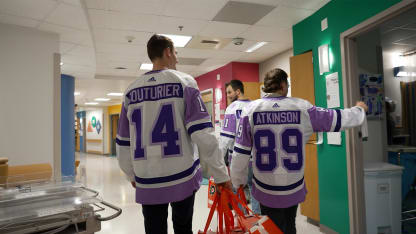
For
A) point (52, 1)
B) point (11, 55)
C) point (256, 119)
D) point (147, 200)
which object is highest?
point (52, 1)

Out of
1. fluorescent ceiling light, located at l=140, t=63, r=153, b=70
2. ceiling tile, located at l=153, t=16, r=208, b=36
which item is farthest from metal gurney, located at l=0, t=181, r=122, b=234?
fluorescent ceiling light, located at l=140, t=63, r=153, b=70

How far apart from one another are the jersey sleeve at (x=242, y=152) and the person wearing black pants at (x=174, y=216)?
1.60 feet

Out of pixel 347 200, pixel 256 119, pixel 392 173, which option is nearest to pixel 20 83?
pixel 256 119

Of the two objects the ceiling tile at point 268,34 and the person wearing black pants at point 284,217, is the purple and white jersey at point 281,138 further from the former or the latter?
the ceiling tile at point 268,34

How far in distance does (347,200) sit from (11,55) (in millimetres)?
4777

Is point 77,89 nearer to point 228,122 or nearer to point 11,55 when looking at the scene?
point 11,55

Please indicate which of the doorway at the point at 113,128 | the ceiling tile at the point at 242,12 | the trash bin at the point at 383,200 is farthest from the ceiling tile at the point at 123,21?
the doorway at the point at 113,128

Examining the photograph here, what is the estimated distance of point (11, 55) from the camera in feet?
12.7

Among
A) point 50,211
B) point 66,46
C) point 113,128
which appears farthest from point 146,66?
point 113,128

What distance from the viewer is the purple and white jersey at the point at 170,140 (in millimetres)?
1455

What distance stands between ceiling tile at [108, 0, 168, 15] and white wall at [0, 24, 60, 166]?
132 cm

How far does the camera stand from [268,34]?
4859mm

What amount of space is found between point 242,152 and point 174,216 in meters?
0.62

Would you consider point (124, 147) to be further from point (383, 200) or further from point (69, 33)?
point (69, 33)
